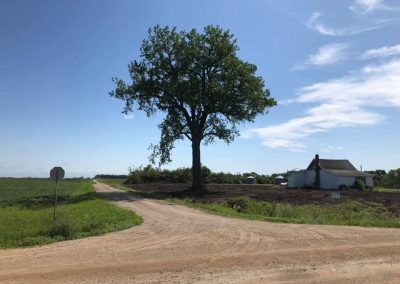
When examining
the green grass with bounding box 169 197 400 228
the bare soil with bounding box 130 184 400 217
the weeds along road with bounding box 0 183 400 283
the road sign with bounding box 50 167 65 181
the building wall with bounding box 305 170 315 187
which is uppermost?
the building wall with bounding box 305 170 315 187

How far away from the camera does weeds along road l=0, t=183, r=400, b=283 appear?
9.86 meters

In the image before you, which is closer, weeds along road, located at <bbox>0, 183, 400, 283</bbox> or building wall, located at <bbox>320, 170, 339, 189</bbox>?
weeds along road, located at <bbox>0, 183, 400, 283</bbox>

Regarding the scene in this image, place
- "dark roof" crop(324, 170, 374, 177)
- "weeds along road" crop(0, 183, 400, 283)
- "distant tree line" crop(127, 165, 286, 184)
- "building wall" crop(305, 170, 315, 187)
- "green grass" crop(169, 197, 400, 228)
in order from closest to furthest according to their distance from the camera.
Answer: "weeds along road" crop(0, 183, 400, 283), "green grass" crop(169, 197, 400, 228), "dark roof" crop(324, 170, 374, 177), "building wall" crop(305, 170, 315, 187), "distant tree line" crop(127, 165, 286, 184)

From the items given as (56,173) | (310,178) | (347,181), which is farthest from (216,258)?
(310,178)

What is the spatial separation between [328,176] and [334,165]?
318 inches

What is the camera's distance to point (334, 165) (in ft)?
270

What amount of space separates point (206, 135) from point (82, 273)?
4136 cm

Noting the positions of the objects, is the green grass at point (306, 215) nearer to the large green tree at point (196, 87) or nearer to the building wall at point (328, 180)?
the large green tree at point (196, 87)

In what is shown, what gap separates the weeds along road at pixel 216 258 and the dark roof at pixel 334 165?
212ft

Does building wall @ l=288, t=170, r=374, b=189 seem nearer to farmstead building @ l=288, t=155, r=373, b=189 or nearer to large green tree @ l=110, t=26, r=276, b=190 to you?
farmstead building @ l=288, t=155, r=373, b=189

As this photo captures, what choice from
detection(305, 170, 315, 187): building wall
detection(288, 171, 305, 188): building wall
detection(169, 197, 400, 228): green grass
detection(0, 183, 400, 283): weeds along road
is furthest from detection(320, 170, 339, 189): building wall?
detection(0, 183, 400, 283): weeds along road

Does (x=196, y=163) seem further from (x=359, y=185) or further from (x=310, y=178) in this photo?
(x=310, y=178)

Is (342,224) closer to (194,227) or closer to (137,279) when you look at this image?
(194,227)

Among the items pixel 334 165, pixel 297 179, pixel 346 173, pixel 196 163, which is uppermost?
pixel 334 165
